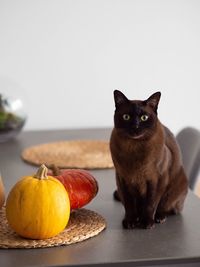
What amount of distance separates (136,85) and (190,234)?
1.50m

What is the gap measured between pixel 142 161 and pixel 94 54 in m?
1.43

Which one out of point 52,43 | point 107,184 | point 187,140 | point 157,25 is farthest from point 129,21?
point 107,184

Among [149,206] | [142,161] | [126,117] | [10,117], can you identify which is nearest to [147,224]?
[149,206]

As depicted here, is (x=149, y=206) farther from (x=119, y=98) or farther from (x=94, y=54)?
(x=94, y=54)

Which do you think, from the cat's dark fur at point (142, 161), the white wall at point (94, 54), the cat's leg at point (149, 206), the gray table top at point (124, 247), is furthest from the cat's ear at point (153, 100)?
the white wall at point (94, 54)

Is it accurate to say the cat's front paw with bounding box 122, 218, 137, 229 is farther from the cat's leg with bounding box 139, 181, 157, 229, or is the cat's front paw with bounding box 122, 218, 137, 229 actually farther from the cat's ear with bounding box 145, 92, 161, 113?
the cat's ear with bounding box 145, 92, 161, 113

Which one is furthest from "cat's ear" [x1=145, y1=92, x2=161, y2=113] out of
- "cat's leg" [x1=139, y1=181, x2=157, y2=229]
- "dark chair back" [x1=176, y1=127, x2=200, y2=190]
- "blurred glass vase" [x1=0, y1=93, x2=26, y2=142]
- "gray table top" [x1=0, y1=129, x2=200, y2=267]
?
"blurred glass vase" [x1=0, y1=93, x2=26, y2=142]

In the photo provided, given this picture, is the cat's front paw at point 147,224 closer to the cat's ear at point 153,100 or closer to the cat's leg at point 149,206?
the cat's leg at point 149,206

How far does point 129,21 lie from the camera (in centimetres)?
269

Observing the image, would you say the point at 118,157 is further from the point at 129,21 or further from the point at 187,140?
the point at 129,21

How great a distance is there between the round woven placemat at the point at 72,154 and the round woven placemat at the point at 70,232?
1.70 ft

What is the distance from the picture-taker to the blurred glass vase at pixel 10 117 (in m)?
2.35

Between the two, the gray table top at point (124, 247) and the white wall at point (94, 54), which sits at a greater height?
the white wall at point (94, 54)

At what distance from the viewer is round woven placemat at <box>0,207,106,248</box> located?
123cm
